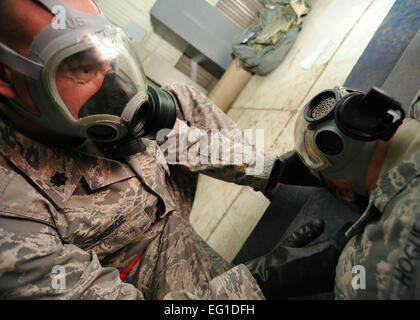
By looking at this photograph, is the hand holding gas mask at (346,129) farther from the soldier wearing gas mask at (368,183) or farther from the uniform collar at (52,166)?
the uniform collar at (52,166)

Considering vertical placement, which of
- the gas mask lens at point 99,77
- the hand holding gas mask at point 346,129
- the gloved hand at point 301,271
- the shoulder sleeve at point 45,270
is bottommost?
the shoulder sleeve at point 45,270

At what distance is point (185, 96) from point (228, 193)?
1021 mm

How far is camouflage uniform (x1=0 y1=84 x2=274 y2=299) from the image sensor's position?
76cm

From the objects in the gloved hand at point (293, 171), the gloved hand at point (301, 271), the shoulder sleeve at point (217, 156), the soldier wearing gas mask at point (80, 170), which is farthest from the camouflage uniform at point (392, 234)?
the shoulder sleeve at point (217, 156)

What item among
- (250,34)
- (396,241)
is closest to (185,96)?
(396,241)

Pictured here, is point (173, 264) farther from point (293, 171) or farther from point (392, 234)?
point (392, 234)

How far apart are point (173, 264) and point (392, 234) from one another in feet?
3.19

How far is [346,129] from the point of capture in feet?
2.74

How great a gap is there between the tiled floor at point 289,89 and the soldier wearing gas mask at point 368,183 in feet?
2.61

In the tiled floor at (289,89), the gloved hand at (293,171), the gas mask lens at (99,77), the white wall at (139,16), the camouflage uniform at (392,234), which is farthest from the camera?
the white wall at (139,16)

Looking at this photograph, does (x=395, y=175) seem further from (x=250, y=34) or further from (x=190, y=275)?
(x=250, y=34)

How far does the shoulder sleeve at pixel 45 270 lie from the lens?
28.0 inches

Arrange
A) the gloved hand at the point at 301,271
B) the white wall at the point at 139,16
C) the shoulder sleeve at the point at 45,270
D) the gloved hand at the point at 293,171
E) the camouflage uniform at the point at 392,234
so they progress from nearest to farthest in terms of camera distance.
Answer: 1. the camouflage uniform at the point at 392,234
2. the shoulder sleeve at the point at 45,270
3. the gloved hand at the point at 301,271
4. the gloved hand at the point at 293,171
5. the white wall at the point at 139,16

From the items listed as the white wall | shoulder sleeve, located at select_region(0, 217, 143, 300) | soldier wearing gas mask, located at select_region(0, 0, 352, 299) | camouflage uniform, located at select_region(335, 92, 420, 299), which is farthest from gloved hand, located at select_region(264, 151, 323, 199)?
the white wall
